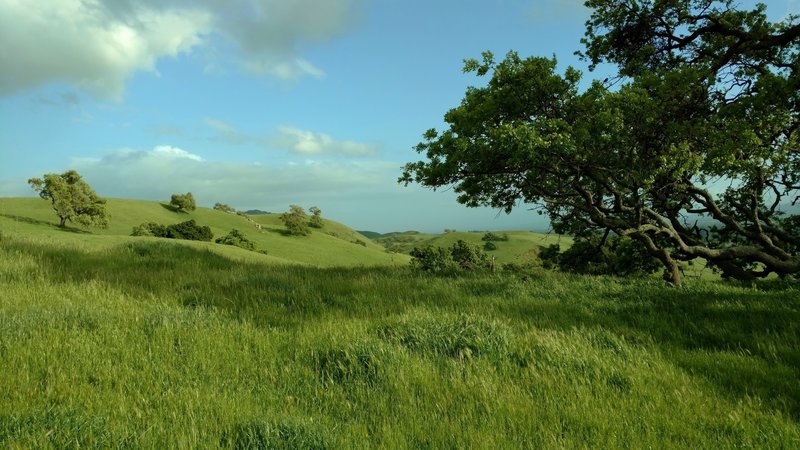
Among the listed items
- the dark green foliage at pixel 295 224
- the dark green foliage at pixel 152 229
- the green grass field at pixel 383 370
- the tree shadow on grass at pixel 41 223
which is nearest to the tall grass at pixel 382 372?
the green grass field at pixel 383 370

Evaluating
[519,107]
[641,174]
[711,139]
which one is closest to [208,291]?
[519,107]

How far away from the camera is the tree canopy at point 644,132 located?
12.7m

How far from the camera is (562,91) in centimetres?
1464

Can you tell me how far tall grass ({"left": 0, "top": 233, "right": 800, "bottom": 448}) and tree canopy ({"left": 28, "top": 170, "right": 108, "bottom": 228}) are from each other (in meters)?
89.0

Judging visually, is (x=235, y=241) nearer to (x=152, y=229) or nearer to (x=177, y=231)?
(x=177, y=231)

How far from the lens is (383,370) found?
4.82m

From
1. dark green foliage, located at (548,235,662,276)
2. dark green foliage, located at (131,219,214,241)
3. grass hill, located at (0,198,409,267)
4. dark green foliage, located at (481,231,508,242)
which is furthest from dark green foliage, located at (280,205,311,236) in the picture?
dark green foliage, located at (548,235,662,276)

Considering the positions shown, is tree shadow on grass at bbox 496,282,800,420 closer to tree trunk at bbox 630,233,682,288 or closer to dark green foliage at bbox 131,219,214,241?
tree trunk at bbox 630,233,682,288

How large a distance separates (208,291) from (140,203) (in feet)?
444

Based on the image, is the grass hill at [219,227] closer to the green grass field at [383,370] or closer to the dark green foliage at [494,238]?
the dark green foliage at [494,238]

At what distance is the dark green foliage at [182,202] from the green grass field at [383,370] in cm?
13333

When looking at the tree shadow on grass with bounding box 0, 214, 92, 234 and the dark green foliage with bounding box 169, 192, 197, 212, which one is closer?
the tree shadow on grass with bounding box 0, 214, 92, 234

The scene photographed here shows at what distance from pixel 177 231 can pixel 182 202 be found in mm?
48617

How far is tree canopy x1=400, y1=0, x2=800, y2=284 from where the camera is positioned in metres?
12.7
